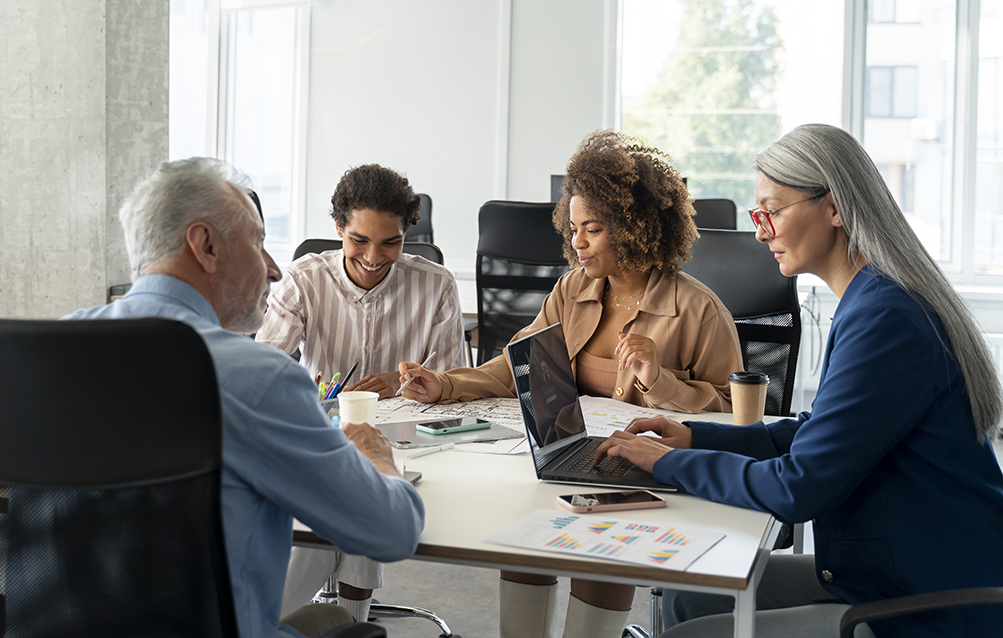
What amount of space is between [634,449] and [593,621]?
1.77 ft

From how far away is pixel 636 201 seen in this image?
2.35 m

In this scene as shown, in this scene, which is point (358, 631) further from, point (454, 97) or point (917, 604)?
point (454, 97)

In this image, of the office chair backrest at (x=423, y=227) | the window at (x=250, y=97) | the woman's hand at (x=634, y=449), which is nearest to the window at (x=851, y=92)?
the office chair backrest at (x=423, y=227)

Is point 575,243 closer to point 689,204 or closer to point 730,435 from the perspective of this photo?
point 689,204

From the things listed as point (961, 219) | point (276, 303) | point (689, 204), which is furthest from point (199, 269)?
point (961, 219)

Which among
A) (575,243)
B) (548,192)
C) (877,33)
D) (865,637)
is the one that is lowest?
(865,637)

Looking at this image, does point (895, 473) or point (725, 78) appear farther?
Answer: point (725, 78)

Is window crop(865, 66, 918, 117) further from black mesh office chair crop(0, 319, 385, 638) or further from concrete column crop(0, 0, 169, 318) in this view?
black mesh office chair crop(0, 319, 385, 638)

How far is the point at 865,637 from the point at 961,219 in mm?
4583

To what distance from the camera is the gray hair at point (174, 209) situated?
43.1 inches

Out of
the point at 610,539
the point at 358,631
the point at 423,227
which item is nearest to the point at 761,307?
the point at 610,539

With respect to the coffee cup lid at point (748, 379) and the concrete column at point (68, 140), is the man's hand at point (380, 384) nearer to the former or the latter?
the coffee cup lid at point (748, 379)

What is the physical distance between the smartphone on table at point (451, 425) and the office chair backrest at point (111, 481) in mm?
872

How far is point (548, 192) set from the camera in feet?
18.4
